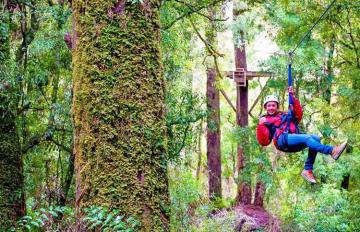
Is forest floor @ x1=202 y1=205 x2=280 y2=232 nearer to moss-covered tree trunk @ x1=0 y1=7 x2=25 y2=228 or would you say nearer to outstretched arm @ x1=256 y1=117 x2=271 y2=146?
outstretched arm @ x1=256 y1=117 x2=271 y2=146

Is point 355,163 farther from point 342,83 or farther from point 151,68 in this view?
point 151,68

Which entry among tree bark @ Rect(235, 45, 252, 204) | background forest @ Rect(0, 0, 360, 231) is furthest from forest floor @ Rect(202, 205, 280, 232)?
tree bark @ Rect(235, 45, 252, 204)

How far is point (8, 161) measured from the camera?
657 centimetres

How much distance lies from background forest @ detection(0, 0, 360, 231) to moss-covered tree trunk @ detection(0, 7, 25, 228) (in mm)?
14

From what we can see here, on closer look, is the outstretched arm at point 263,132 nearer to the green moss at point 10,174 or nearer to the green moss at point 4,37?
the green moss at point 10,174

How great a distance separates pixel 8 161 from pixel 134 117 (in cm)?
375

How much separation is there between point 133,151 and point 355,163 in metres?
9.50

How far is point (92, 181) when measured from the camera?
133 inches

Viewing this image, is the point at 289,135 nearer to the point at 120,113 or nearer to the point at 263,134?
the point at 263,134

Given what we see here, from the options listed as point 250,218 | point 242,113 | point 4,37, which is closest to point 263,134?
point 4,37

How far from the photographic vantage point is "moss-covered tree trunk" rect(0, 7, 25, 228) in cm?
634

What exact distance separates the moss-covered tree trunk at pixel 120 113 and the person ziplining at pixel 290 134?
8.61 ft

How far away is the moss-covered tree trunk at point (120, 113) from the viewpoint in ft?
11.0

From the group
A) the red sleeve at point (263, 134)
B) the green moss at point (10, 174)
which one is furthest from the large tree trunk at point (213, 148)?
the green moss at point (10, 174)
